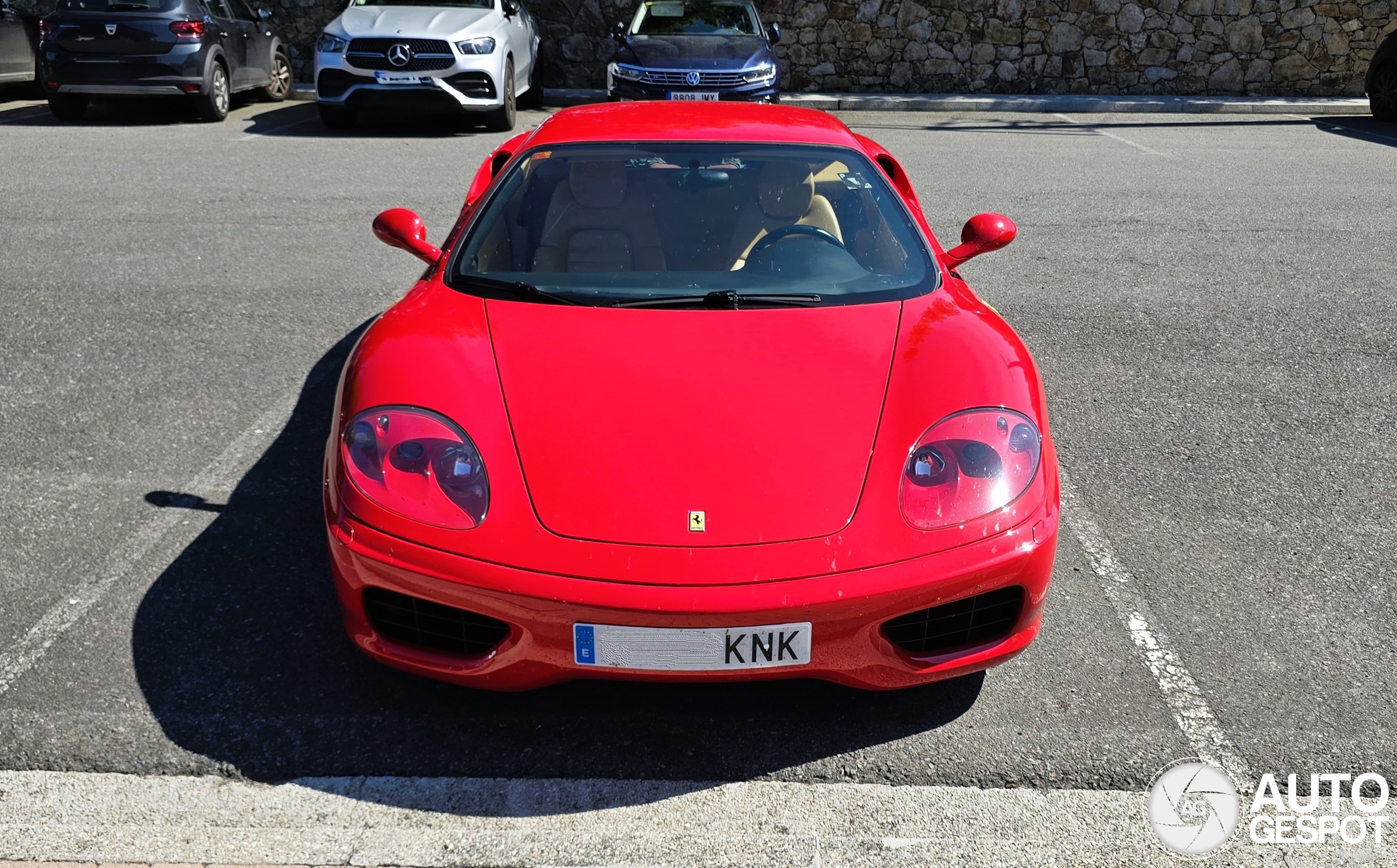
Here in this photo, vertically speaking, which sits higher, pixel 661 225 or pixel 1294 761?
pixel 661 225

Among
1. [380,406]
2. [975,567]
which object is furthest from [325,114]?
[975,567]

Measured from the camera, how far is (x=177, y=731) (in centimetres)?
266

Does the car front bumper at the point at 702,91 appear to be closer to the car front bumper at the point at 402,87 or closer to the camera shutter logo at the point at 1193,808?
the car front bumper at the point at 402,87

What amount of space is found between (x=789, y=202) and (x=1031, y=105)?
13.1 meters

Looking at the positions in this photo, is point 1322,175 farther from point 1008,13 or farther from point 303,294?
point 303,294

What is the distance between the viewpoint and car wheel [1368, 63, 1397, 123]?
14.7 meters

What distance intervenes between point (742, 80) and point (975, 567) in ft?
32.7

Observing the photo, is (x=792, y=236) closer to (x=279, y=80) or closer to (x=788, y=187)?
(x=788, y=187)

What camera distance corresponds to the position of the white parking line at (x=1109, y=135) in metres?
11.7

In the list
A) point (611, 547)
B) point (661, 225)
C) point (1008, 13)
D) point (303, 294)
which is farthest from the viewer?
point (1008, 13)

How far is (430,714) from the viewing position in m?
2.76

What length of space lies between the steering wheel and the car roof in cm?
37

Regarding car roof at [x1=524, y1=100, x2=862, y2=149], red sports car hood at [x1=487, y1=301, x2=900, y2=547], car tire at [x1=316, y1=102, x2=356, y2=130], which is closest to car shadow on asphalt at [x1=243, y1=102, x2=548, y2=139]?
car tire at [x1=316, y1=102, x2=356, y2=130]

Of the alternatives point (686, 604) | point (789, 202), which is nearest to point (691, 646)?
point (686, 604)
